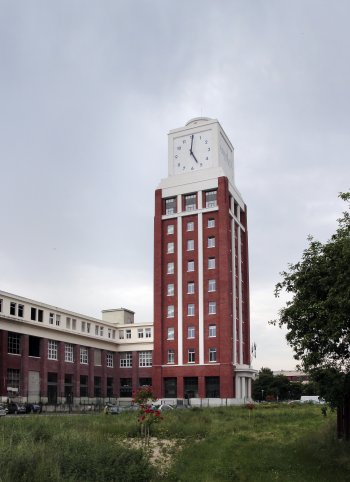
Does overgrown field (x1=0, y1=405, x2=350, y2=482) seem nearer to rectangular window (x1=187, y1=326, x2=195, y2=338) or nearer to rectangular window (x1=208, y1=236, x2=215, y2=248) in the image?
A: rectangular window (x1=187, y1=326, x2=195, y2=338)

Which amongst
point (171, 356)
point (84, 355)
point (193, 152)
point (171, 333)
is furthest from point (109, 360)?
point (193, 152)

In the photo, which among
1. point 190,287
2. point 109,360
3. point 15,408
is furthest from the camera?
point 109,360

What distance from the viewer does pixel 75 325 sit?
84.9 meters

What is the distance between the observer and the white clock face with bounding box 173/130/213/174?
83.4 meters

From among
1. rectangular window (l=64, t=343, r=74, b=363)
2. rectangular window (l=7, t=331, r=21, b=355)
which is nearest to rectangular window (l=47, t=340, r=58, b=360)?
rectangular window (l=64, t=343, r=74, b=363)

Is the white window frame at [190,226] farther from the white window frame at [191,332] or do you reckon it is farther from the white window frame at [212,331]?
the white window frame at [212,331]

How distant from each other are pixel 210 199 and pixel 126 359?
33521mm

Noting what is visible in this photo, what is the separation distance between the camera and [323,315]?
19.7 meters

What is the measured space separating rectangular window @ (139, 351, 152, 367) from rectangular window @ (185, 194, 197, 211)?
91.1 ft

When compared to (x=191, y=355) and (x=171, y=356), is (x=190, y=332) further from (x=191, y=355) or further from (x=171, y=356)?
(x=171, y=356)

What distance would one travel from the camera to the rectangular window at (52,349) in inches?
3030

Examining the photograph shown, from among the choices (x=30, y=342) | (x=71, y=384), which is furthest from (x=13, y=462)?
(x=71, y=384)

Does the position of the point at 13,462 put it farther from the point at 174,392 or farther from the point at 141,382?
the point at 141,382

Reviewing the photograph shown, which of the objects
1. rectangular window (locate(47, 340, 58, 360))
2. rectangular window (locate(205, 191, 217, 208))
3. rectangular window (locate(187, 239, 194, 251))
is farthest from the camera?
rectangular window (locate(205, 191, 217, 208))
